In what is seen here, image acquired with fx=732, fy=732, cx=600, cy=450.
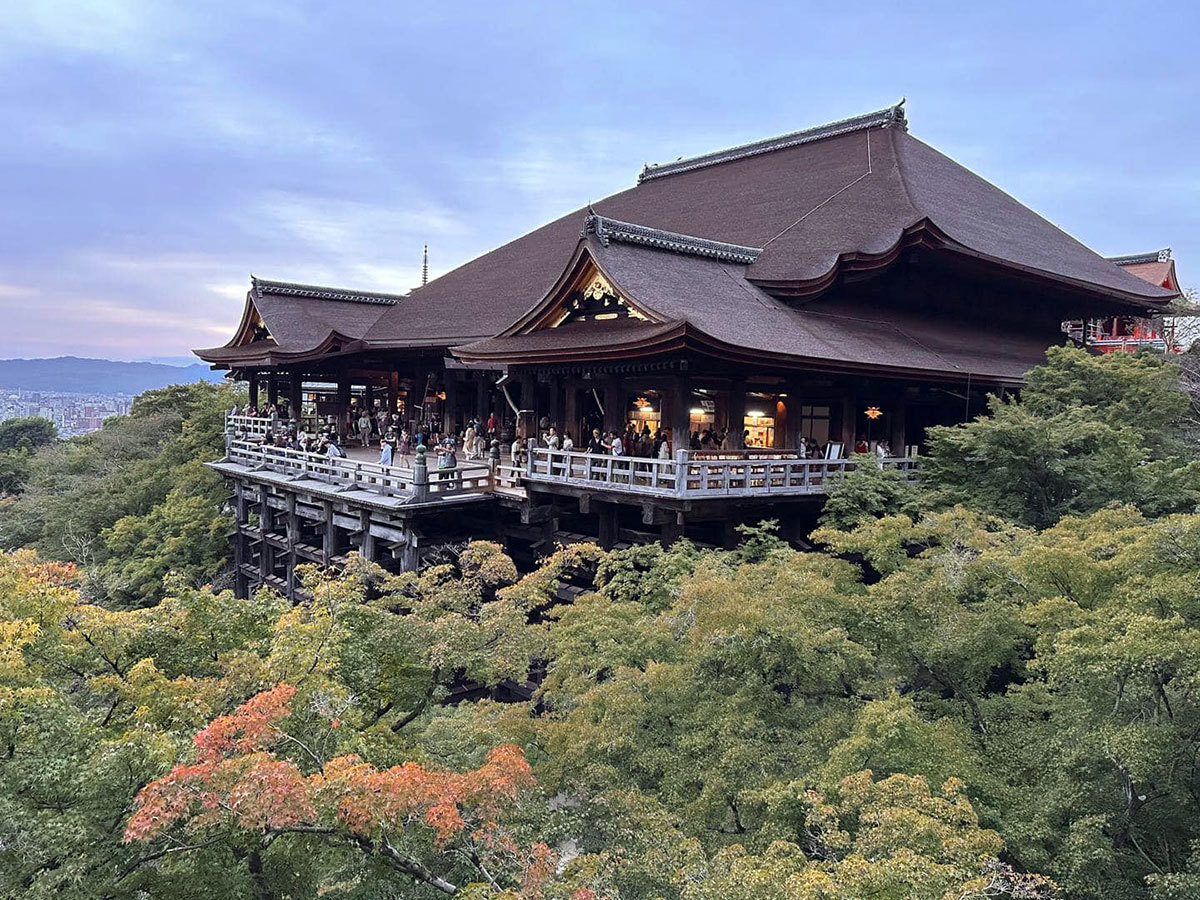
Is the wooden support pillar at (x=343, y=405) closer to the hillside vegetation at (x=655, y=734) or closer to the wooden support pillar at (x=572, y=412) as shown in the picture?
the wooden support pillar at (x=572, y=412)

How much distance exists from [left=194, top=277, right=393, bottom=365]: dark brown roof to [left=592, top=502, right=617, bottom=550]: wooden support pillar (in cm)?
1311

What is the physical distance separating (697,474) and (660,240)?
678 cm

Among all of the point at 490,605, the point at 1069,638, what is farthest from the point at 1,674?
the point at 1069,638

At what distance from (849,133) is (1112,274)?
10303mm

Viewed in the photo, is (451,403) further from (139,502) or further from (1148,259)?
(1148,259)

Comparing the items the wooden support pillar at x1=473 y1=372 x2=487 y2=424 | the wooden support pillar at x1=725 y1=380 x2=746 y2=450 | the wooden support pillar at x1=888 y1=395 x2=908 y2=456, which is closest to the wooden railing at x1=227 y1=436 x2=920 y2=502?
the wooden support pillar at x1=725 y1=380 x2=746 y2=450

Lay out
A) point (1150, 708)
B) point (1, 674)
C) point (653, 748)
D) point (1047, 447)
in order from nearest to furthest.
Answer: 1. point (1150, 708)
2. point (1, 674)
3. point (653, 748)
4. point (1047, 447)

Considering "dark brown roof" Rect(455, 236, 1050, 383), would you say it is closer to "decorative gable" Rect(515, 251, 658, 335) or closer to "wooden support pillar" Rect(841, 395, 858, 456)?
"decorative gable" Rect(515, 251, 658, 335)

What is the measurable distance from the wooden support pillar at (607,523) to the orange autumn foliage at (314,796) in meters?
9.34

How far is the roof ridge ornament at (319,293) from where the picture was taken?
28.1m

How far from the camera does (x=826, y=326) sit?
56.8ft

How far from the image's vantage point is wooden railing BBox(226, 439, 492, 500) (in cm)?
1609

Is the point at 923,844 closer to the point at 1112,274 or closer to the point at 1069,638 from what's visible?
the point at 1069,638

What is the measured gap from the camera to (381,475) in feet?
55.3
